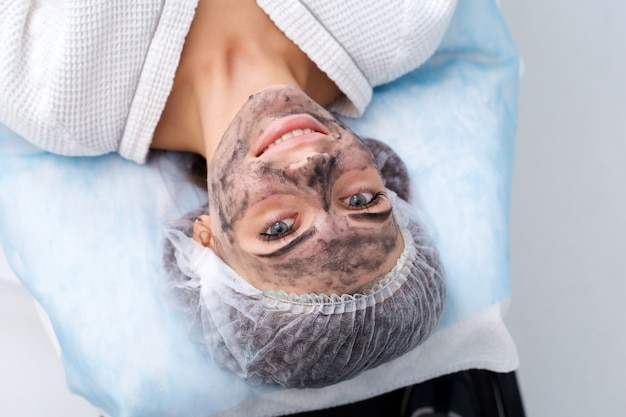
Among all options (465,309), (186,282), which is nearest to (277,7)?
(186,282)

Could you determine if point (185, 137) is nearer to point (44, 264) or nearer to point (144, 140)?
point (144, 140)

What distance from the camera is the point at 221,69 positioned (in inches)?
50.0

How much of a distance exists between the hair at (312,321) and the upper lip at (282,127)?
0.65 ft

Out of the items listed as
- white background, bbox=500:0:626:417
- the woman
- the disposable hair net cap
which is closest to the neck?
the woman

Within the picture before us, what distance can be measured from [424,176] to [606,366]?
→ 709mm

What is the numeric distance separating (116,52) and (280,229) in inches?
17.3

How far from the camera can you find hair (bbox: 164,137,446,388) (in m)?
1.05

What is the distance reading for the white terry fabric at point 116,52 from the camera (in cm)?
121

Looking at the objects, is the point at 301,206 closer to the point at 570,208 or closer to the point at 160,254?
the point at 160,254

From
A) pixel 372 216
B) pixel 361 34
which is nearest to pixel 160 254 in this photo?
pixel 372 216

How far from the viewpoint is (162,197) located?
1310 millimetres

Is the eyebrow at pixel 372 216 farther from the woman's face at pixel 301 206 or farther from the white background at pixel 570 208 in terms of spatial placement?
the white background at pixel 570 208

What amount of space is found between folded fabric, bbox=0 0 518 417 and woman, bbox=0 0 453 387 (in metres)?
0.06

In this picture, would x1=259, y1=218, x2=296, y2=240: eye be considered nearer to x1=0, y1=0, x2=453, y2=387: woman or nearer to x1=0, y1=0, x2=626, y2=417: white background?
x1=0, y1=0, x2=453, y2=387: woman
